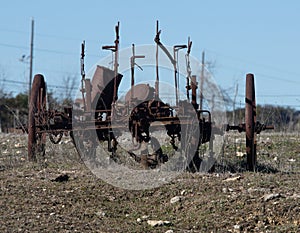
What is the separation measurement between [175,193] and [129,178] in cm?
114

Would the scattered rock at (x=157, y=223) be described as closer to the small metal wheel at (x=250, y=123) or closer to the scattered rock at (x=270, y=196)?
the scattered rock at (x=270, y=196)

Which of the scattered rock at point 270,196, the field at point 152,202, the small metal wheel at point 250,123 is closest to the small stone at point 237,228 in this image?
the field at point 152,202

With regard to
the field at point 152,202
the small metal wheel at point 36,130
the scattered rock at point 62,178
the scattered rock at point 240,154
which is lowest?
the field at point 152,202

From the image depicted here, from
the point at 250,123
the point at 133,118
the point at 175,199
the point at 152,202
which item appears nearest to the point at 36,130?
the point at 133,118

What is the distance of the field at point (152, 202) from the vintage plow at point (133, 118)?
62cm

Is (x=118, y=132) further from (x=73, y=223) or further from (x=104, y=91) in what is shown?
(x=73, y=223)

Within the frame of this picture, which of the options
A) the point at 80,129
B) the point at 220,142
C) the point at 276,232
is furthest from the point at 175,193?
the point at 220,142

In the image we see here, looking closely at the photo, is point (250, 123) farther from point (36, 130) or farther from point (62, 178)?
point (36, 130)

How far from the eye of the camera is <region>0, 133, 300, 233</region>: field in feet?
27.5

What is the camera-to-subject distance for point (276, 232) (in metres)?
7.95

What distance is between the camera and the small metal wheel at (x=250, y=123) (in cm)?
1181

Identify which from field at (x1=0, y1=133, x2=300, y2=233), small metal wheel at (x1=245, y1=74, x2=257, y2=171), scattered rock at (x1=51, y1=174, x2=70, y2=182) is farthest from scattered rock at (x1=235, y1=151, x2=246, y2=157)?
scattered rock at (x1=51, y1=174, x2=70, y2=182)

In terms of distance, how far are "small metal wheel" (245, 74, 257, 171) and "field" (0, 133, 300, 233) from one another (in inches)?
9.1

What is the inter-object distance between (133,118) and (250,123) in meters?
2.00
